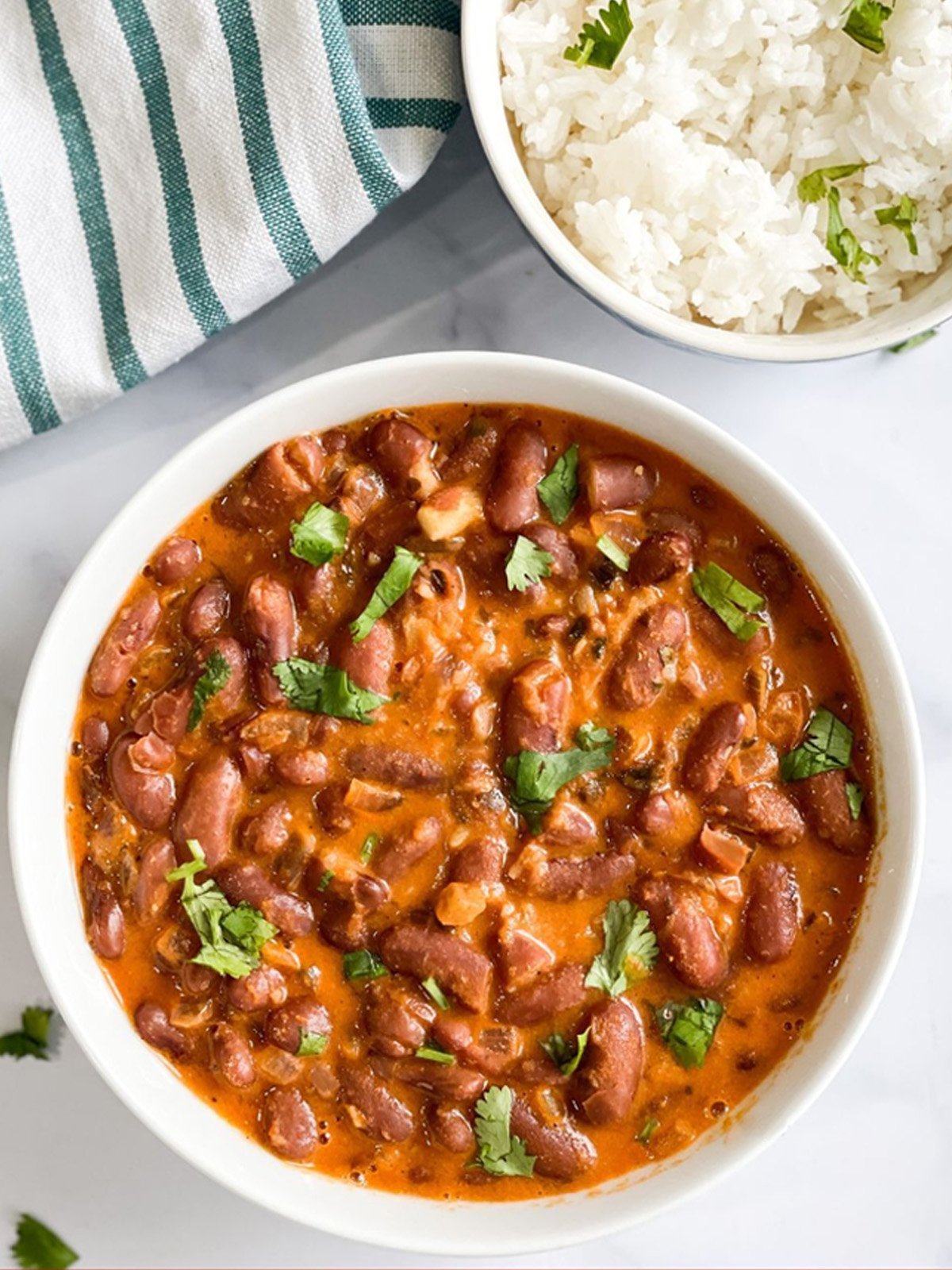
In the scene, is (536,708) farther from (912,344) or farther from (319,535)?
(912,344)

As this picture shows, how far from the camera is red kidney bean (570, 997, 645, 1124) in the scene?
283 centimetres

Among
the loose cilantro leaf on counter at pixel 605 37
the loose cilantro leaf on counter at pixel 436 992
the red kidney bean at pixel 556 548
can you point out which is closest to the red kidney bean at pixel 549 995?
the loose cilantro leaf on counter at pixel 436 992

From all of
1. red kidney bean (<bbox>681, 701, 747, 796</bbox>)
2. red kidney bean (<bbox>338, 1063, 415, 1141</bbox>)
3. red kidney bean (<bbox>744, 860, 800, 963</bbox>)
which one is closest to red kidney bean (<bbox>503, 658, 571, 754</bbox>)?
red kidney bean (<bbox>681, 701, 747, 796</bbox>)

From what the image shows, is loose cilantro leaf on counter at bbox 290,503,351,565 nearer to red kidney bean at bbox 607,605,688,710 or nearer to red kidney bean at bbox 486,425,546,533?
red kidney bean at bbox 486,425,546,533

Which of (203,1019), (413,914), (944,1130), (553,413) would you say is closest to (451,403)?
(553,413)

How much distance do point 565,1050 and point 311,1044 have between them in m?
0.49

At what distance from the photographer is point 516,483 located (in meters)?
2.84

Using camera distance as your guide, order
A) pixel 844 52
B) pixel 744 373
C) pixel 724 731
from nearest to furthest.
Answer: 1. pixel 724 731
2. pixel 844 52
3. pixel 744 373

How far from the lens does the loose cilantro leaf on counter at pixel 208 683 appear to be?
284 cm

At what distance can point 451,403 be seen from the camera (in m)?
2.94

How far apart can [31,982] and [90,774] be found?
0.66 meters

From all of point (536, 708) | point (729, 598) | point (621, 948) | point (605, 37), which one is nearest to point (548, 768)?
point (536, 708)

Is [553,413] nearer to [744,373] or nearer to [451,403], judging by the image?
[451,403]

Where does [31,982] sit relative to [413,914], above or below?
below
